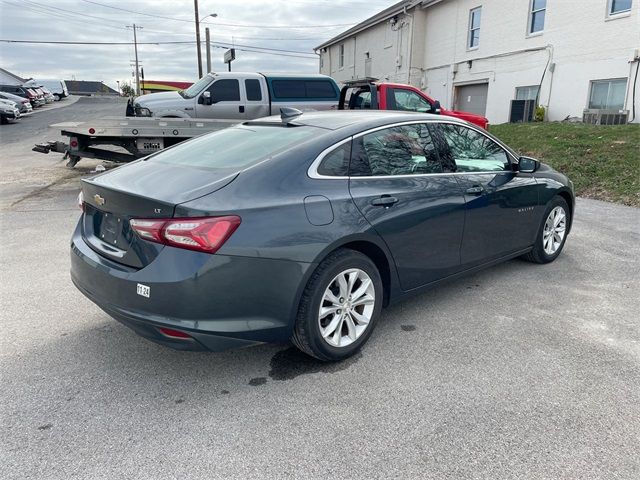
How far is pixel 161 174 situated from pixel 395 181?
1551 mm

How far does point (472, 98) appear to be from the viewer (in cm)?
2200

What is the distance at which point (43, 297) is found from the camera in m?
4.26

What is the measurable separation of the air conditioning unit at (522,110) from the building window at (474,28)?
190 inches

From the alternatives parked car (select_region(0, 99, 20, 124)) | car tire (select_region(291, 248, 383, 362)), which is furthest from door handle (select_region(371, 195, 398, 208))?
parked car (select_region(0, 99, 20, 124))

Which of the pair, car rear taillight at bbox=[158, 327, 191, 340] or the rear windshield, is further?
the rear windshield

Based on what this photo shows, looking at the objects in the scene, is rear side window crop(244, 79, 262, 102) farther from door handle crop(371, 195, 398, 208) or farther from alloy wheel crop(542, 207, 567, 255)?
door handle crop(371, 195, 398, 208)

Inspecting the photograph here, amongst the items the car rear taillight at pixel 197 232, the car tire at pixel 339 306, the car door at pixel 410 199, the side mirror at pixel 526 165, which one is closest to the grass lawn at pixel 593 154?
the side mirror at pixel 526 165

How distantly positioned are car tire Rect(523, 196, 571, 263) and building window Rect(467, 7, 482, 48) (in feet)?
59.2

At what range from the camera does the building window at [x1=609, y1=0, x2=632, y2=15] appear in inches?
568

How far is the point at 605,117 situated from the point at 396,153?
44.6 feet

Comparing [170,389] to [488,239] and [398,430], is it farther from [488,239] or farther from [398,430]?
[488,239]

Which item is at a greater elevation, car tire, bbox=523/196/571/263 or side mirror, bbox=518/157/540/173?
side mirror, bbox=518/157/540/173

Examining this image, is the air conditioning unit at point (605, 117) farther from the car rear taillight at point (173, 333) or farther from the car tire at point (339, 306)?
the car rear taillight at point (173, 333)

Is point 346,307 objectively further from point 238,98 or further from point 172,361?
point 238,98
